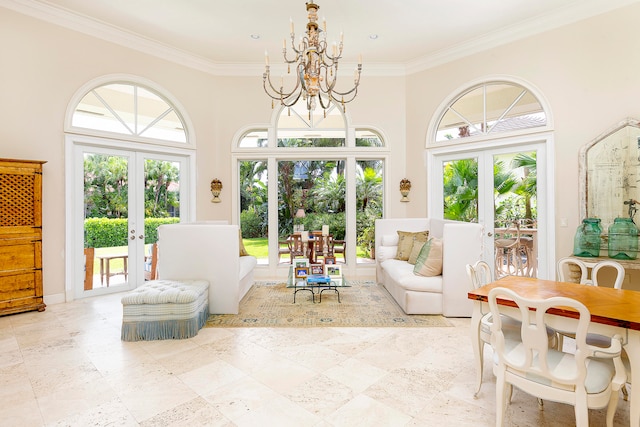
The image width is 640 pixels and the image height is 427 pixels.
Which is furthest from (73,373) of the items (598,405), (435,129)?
(435,129)

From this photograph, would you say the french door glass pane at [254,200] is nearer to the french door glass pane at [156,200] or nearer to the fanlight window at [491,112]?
the french door glass pane at [156,200]

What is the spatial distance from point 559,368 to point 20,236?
5.25m

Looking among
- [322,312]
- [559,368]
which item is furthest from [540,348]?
[322,312]

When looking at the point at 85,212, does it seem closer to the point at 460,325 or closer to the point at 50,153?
the point at 50,153

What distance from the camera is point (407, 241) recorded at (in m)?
4.84

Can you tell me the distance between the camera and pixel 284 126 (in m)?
5.80

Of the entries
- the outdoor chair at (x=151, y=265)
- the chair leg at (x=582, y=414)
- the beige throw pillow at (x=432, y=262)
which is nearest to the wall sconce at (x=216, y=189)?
the outdoor chair at (x=151, y=265)

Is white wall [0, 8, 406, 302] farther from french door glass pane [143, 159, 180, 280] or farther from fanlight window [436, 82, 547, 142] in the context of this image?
fanlight window [436, 82, 547, 142]

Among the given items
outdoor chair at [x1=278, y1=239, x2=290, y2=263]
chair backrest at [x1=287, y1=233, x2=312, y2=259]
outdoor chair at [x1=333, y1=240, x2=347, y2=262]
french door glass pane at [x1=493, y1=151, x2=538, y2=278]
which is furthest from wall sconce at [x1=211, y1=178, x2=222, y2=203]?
french door glass pane at [x1=493, y1=151, x2=538, y2=278]

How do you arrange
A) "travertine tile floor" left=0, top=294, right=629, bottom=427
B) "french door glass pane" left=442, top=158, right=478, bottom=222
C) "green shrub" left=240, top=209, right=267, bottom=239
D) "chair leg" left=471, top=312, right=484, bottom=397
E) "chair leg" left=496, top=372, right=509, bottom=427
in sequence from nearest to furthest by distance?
"chair leg" left=496, top=372, right=509, bottom=427, "travertine tile floor" left=0, top=294, right=629, bottom=427, "chair leg" left=471, top=312, right=484, bottom=397, "french door glass pane" left=442, top=158, right=478, bottom=222, "green shrub" left=240, top=209, right=267, bottom=239

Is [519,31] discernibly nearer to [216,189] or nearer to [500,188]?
[500,188]

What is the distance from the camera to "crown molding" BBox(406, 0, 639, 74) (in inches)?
154

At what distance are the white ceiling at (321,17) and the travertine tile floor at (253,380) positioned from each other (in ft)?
13.1

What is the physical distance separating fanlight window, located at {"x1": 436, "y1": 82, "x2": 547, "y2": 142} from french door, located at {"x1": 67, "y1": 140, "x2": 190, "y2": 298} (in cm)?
479
